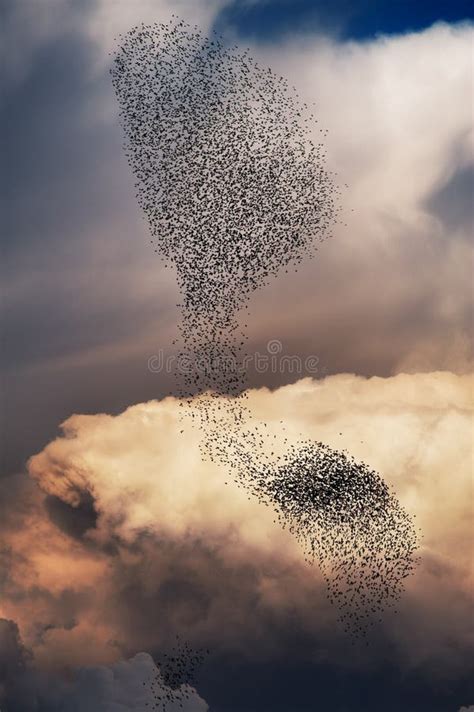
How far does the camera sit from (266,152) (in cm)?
3062

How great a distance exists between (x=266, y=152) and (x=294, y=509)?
9.25 m

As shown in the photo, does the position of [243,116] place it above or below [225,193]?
above

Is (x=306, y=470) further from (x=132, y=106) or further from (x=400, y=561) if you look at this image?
(x=132, y=106)

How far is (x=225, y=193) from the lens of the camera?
30422 millimetres

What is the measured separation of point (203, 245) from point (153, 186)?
204cm

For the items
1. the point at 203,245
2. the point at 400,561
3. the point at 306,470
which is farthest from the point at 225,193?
the point at 400,561

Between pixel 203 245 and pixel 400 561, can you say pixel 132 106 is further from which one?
pixel 400 561

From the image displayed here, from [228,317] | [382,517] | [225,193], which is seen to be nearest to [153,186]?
[225,193]

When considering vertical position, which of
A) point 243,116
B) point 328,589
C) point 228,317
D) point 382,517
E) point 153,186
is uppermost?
point 243,116

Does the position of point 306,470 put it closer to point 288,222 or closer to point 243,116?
point 288,222

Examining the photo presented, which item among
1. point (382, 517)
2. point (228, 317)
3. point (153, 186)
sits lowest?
point (382, 517)

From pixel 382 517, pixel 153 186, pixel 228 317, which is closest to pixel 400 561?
pixel 382 517

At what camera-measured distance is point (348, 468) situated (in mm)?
29703

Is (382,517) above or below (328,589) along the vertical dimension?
above
